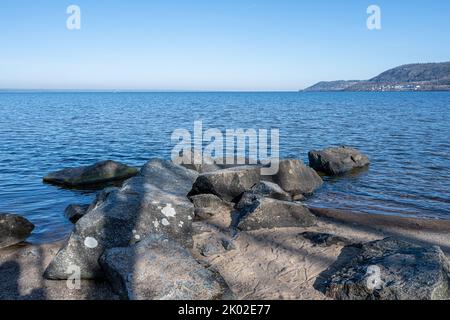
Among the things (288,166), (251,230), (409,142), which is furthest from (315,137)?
(251,230)

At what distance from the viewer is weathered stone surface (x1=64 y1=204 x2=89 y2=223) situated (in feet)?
36.3

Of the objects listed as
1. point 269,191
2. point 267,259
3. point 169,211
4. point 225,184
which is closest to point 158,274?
point 169,211

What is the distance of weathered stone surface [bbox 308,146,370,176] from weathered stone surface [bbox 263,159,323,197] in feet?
10.3

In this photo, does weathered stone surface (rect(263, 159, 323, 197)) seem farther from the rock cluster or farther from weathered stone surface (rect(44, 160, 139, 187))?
weathered stone surface (rect(44, 160, 139, 187))

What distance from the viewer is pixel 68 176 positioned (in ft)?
50.7

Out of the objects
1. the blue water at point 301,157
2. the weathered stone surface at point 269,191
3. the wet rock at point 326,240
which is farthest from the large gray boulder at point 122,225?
the weathered stone surface at point 269,191

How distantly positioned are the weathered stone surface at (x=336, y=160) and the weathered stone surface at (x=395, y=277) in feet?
34.7

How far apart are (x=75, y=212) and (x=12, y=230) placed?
2052 millimetres

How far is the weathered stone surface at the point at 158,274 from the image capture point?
564 cm

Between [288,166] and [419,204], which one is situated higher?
[288,166]

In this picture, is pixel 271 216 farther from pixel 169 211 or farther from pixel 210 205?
pixel 169 211

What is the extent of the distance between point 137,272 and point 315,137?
25.3 metres

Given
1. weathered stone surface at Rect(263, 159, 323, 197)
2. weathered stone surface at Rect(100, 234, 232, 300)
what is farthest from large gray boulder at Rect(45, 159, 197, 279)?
weathered stone surface at Rect(263, 159, 323, 197)
